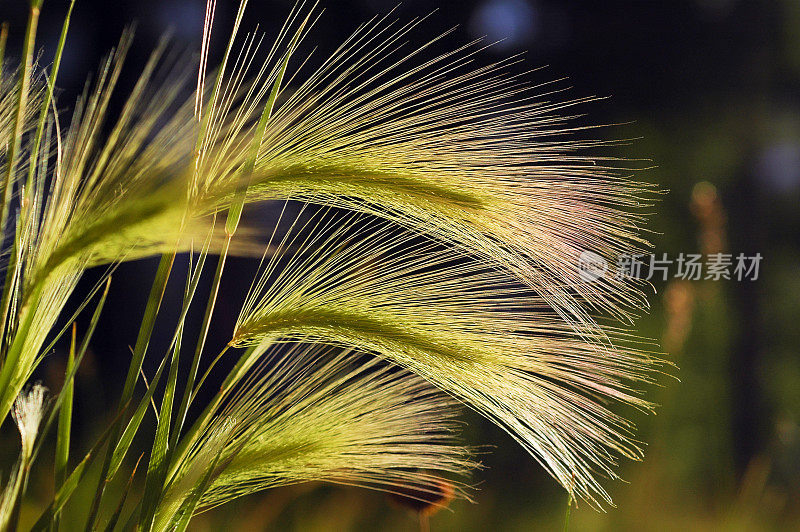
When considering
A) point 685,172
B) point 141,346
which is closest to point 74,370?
point 141,346

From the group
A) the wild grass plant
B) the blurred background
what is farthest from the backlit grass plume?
the blurred background

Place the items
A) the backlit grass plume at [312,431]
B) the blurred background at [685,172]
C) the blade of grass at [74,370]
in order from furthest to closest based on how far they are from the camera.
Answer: the blurred background at [685,172], the backlit grass plume at [312,431], the blade of grass at [74,370]

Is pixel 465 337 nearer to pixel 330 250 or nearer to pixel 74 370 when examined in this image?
pixel 330 250

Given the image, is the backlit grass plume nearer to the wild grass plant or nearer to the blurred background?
the wild grass plant

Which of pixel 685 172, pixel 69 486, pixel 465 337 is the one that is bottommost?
pixel 69 486

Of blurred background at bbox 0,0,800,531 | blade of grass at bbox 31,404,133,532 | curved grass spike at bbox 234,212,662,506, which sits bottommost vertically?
blade of grass at bbox 31,404,133,532

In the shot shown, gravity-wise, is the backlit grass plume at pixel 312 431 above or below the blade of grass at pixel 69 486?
above

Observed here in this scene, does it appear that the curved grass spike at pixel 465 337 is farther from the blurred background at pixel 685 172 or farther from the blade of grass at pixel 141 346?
the blurred background at pixel 685 172

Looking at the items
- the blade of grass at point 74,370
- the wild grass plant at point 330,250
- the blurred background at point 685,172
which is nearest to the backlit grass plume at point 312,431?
the wild grass plant at point 330,250

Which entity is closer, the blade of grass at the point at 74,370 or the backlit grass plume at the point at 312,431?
the blade of grass at the point at 74,370
